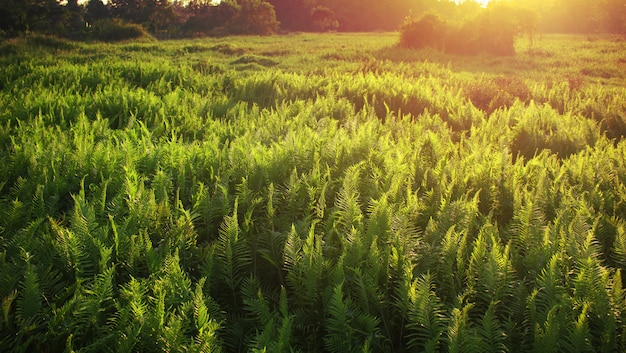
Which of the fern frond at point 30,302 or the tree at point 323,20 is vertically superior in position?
the tree at point 323,20

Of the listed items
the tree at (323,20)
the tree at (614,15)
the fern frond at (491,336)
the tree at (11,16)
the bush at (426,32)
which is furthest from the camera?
the tree at (323,20)

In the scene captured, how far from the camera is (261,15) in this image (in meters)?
44.4

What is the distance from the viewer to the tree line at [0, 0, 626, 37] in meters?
35.1

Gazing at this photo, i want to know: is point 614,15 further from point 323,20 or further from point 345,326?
point 345,326

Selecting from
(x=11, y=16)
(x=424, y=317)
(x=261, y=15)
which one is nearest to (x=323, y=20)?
(x=261, y=15)

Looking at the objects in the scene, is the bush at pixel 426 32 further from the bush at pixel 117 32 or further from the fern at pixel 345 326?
the fern at pixel 345 326

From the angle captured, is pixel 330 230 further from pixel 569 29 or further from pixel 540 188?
pixel 569 29

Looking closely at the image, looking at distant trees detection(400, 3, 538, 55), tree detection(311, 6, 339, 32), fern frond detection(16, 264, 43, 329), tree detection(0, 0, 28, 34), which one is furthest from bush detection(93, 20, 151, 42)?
tree detection(311, 6, 339, 32)

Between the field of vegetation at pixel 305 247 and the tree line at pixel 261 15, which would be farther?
the tree line at pixel 261 15

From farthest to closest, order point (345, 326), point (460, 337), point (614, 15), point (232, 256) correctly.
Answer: point (614, 15), point (232, 256), point (345, 326), point (460, 337)

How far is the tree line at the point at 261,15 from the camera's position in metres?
35.1

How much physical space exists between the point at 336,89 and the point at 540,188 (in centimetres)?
577

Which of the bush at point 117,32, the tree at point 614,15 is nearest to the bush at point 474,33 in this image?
the bush at point 117,32

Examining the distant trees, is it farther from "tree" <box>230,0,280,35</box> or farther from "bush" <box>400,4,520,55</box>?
"tree" <box>230,0,280,35</box>
